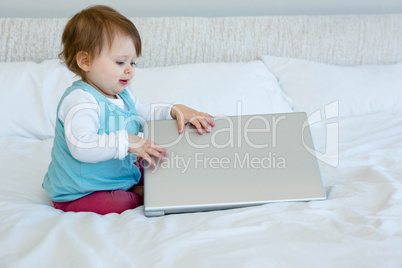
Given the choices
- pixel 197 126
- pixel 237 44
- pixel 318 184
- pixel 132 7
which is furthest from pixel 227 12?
pixel 318 184

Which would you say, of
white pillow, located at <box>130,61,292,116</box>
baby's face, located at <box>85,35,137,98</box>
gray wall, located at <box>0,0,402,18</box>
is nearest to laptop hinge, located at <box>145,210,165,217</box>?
baby's face, located at <box>85,35,137,98</box>

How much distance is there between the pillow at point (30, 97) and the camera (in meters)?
1.61

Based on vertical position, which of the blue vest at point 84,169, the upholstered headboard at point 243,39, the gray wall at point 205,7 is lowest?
the blue vest at point 84,169

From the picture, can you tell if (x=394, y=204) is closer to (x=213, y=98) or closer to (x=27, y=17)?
(x=213, y=98)

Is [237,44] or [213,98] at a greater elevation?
[237,44]

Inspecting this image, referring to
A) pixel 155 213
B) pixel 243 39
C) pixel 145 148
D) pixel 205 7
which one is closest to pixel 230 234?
pixel 155 213

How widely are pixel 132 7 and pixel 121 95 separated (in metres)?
0.86

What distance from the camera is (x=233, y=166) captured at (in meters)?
1.11

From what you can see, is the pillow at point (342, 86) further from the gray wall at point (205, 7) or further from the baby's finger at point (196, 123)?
the baby's finger at point (196, 123)

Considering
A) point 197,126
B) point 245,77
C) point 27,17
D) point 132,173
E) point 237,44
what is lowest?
point 132,173

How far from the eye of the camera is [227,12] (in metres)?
2.10

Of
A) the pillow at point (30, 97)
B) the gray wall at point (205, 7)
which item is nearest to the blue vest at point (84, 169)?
the pillow at point (30, 97)

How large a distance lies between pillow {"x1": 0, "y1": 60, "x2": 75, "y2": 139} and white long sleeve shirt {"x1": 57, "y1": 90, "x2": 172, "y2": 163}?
0.52 m

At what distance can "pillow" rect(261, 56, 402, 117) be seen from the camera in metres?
1.74
